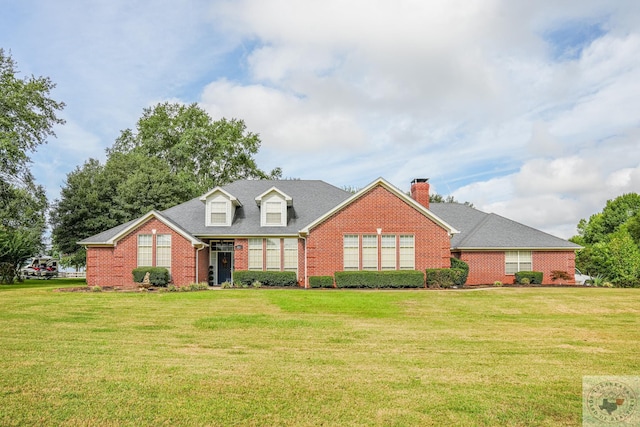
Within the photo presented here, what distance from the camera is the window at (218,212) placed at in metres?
31.4

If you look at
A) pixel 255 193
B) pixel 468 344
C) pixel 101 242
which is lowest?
pixel 468 344

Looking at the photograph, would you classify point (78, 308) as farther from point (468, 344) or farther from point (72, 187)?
point (72, 187)

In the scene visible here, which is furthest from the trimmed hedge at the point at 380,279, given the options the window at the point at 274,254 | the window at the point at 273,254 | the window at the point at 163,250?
A: the window at the point at 163,250

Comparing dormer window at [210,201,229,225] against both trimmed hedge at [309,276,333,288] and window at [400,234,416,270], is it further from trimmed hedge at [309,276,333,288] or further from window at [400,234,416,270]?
window at [400,234,416,270]

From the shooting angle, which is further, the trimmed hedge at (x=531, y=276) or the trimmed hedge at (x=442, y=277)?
the trimmed hedge at (x=531, y=276)

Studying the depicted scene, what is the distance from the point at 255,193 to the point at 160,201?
12.4m

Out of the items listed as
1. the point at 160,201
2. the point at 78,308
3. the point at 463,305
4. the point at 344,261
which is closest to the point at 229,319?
the point at 78,308

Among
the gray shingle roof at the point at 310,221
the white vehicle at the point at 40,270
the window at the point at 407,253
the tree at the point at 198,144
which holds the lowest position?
the white vehicle at the point at 40,270

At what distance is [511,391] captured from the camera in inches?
302

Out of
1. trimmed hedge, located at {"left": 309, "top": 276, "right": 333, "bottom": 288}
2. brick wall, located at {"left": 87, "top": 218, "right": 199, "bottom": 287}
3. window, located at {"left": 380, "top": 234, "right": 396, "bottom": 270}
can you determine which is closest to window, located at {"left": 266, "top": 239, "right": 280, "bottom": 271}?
trimmed hedge, located at {"left": 309, "top": 276, "right": 333, "bottom": 288}

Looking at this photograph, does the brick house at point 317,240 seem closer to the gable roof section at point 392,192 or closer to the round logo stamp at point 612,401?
the gable roof section at point 392,192

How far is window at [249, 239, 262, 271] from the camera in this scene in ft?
99.2

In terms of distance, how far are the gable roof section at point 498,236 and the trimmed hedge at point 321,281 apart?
346 inches

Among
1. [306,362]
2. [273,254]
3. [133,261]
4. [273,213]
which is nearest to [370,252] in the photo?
[273,254]
